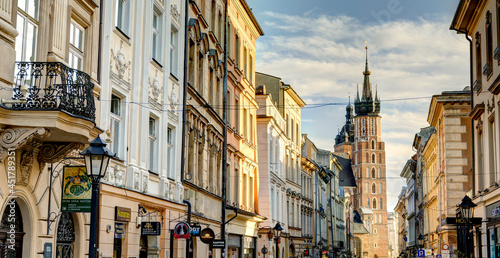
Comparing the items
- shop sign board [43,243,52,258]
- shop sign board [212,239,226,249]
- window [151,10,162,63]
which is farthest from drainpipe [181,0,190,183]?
shop sign board [43,243,52,258]

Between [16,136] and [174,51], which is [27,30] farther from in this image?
[174,51]

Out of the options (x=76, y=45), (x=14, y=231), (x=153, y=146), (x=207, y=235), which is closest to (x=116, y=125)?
(x=76, y=45)

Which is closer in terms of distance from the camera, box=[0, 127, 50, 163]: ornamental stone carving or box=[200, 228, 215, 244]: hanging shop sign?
box=[0, 127, 50, 163]: ornamental stone carving

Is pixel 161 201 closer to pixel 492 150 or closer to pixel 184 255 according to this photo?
pixel 184 255

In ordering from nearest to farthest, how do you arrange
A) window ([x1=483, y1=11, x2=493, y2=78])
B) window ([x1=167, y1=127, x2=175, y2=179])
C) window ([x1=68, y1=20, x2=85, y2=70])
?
window ([x1=68, y1=20, x2=85, y2=70]) < window ([x1=483, y1=11, x2=493, y2=78]) < window ([x1=167, y1=127, x2=175, y2=179])

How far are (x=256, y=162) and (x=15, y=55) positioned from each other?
2937 centimetres

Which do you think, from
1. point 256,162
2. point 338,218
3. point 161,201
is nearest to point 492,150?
point 161,201

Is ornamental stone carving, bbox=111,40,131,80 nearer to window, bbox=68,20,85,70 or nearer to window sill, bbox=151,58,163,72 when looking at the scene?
window, bbox=68,20,85,70

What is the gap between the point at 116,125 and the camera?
1795 cm

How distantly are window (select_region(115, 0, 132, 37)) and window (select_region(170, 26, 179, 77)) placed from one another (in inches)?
177

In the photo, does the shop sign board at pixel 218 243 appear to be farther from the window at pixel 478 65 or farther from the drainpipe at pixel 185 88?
the window at pixel 478 65

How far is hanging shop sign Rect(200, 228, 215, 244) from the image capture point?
2575 cm

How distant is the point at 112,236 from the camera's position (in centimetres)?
1720

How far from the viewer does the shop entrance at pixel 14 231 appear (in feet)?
40.3
